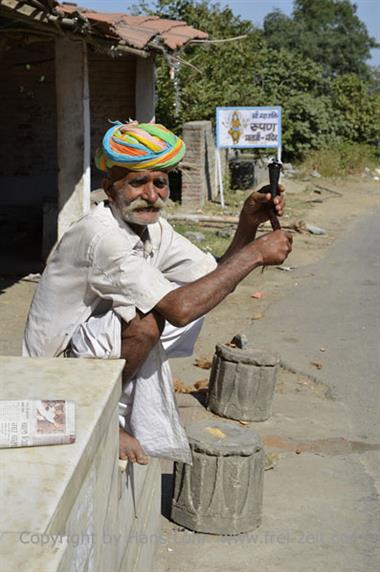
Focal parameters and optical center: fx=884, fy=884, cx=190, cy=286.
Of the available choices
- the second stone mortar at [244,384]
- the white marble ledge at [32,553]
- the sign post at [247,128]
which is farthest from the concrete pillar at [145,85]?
the white marble ledge at [32,553]

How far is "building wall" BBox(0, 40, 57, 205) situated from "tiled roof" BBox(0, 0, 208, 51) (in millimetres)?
1745

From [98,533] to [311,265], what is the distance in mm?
9168

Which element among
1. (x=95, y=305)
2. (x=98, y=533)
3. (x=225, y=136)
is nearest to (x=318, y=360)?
(x=95, y=305)

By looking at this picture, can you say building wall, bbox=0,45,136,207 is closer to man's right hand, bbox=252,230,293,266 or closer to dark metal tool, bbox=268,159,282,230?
dark metal tool, bbox=268,159,282,230

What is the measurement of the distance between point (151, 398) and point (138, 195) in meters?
0.80

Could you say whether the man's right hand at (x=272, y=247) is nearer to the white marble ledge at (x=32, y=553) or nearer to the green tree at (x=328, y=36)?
the white marble ledge at (x=32, y=553)

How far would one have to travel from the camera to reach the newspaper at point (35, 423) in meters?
2.18

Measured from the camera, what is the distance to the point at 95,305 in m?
3.43

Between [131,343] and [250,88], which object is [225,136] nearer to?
[250,88]

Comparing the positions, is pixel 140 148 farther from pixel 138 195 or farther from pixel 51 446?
pixel 51 446

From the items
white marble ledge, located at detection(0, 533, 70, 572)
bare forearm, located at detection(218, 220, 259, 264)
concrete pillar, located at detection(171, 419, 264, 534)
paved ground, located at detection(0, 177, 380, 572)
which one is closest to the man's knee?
bare forearm, located at detection(218, 220, 259, 264)

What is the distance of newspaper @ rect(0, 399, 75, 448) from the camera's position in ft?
7.14

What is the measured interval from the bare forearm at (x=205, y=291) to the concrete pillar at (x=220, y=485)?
125 cm

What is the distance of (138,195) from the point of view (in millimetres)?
3434
